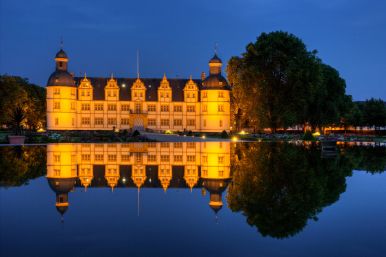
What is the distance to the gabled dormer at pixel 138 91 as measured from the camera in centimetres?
8112

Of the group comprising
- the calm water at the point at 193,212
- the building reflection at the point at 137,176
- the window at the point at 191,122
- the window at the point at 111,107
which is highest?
the window at the point at 111,107

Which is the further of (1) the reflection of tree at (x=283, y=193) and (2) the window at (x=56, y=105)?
(2) the window at (x=56, y=105)

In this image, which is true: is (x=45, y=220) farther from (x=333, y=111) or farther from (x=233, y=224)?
(x=333, y=111)

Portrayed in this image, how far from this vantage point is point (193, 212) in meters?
10.1

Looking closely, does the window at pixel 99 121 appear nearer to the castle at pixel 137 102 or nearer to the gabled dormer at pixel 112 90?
the castle at pixel 137 102

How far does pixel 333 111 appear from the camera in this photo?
58.1m

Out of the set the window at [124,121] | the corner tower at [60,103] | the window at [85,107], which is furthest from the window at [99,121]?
the corner tower at [60,103]

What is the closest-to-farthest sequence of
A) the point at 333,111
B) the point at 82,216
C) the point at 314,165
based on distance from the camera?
the point at 82,216, the point at 314,165, the point at 333,111

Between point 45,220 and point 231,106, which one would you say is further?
point 231,106

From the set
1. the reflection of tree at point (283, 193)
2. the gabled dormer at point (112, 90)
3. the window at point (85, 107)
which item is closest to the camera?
the reflection of tree at point (283, 193)

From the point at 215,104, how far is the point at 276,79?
2580 cm

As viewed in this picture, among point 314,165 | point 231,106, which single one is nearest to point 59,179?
point 314,165

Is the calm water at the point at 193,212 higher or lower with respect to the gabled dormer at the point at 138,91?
lower

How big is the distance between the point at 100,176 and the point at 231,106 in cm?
6381
